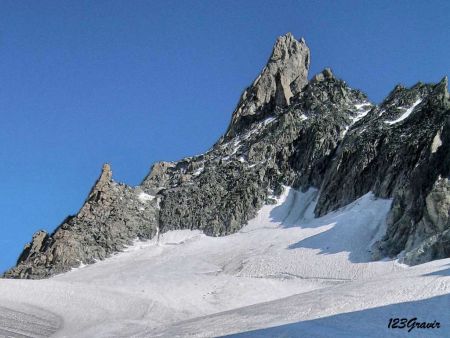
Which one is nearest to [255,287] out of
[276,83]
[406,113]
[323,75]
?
[406,113]

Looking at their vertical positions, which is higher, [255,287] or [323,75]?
[323,75]

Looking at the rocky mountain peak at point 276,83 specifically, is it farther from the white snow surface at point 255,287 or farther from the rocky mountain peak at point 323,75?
the white snow surface at point 255,287

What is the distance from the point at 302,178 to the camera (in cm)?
8650

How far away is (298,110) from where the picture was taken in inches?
4188

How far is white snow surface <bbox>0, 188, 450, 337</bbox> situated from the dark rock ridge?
9.64 feet

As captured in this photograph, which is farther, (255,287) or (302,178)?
(302,178)

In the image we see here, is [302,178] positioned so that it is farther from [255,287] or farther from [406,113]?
[255,287]

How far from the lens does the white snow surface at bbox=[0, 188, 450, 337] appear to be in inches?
896

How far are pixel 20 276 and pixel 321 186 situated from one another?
4619 cm

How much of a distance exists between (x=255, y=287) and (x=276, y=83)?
8624 cm

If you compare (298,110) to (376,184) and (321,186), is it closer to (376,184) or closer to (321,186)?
(321,186)

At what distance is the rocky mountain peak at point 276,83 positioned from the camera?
407ft

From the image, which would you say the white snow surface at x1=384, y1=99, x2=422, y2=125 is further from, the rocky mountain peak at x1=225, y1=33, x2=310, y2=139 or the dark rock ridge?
the rocky mountain peak at x1=225, y1=33, x2=310, y2=139

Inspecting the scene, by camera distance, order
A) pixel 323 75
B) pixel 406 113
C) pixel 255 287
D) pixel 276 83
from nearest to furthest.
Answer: pixel 255 287 → pixel 406 113 → pixel 323 75 → pixel 276 83
